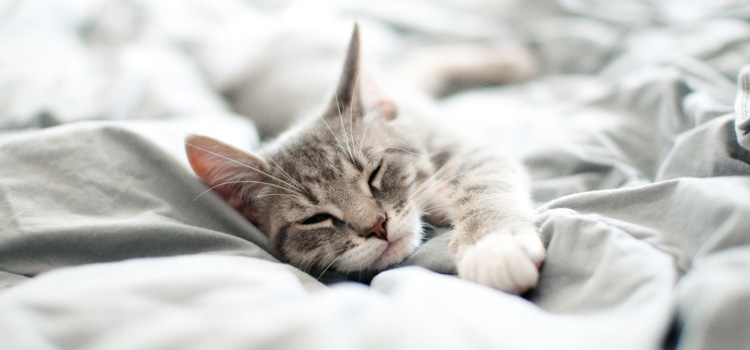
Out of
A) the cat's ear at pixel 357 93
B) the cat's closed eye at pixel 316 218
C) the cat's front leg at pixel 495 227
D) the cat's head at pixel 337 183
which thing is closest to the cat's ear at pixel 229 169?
the cat's head at pixel 337 183

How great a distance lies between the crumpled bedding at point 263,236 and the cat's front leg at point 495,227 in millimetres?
41

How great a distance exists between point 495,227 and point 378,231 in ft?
0.82

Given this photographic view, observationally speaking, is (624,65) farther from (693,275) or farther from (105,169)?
(105,169)

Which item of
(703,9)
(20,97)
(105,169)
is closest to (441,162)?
(105,169)

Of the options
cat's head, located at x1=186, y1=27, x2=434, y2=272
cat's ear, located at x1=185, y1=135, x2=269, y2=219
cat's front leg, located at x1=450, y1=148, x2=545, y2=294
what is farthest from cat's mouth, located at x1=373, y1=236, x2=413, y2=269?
cat's ear, located at x1=185, y1=135, x2=269, y2=219

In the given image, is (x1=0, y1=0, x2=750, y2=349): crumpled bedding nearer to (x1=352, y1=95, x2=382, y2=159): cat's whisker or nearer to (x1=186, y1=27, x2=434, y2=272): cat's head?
(x1=186, y1=27, x2=434, y2=272): cat's head

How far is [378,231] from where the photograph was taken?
92 centimetres

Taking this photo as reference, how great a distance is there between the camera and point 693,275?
1.78 feet

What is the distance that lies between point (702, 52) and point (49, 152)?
5.88 feet

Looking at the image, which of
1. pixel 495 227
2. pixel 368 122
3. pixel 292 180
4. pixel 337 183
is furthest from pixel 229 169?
pixel 495 227

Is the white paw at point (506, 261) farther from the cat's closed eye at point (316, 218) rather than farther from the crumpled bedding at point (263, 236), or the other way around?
the cat's closed eye at point (316, 218)

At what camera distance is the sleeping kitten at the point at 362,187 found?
90 centimetres

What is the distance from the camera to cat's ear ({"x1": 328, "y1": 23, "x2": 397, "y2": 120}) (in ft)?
3.55

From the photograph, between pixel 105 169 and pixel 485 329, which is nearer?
pixel 485 329
